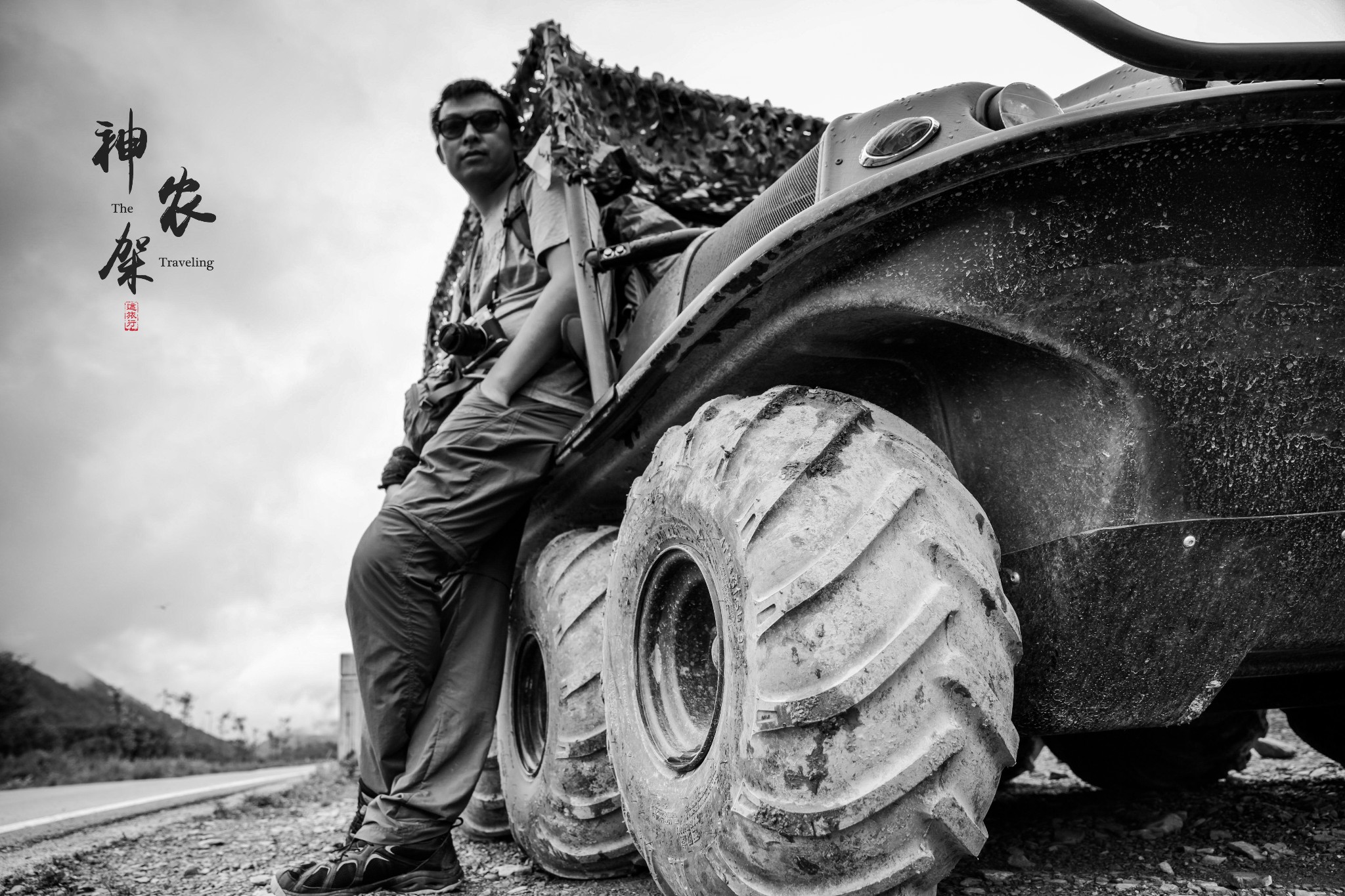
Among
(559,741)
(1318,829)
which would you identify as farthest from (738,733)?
(1318,829)

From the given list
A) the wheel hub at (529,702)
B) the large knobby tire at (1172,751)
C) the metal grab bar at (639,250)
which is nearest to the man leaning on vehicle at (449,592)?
the wheel hub at (529,702)

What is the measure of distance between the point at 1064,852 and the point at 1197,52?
6.10 ft

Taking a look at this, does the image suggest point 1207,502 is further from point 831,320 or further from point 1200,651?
point 831,320

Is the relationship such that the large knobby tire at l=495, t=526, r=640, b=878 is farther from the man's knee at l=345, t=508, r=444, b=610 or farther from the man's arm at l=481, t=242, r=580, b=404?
the man's arm at l=481, t=242, r=580, b=404

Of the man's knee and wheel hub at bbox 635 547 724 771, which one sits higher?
the man's knee

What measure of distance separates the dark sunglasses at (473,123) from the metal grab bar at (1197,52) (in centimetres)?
237

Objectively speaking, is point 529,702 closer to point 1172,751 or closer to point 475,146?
point 475,146

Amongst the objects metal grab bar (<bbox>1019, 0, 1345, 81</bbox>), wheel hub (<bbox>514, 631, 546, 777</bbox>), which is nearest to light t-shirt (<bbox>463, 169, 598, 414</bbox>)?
wheel hub (<bbox>514, 631, 546, 777</bbox>)

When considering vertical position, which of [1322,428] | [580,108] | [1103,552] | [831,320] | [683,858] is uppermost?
[580,108]

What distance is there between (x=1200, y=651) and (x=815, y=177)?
1.11 metres

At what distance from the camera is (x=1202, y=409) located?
1507 millimetres

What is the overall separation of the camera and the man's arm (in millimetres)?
131

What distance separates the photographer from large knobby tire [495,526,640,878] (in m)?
2.37

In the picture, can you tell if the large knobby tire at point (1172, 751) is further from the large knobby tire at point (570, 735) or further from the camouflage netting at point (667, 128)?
the camouflage netting at point (667, 128)
